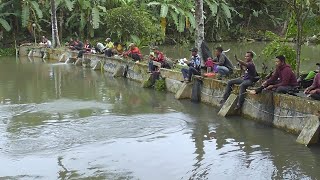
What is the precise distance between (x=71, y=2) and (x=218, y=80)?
24221 millimetres

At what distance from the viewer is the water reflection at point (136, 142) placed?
823 centimetres

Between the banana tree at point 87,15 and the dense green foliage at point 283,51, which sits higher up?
the banana tree at point 87,15

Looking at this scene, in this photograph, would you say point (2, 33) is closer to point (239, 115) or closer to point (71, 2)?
point (71, 2)

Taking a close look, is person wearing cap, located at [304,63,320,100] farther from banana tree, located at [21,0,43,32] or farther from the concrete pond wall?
banana tree, located at [21,0,43,32]

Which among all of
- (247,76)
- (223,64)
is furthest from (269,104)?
(223,64)

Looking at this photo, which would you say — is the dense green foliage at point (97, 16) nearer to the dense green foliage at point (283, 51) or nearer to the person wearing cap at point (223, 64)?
the person wearing cap at point (223, 64)

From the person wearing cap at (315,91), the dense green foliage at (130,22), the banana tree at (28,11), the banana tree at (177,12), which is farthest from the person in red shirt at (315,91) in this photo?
the banana tree at (28,11)

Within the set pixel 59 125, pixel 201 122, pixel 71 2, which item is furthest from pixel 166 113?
pixel 71 2

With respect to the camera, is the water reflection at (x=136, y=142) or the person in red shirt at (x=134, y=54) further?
the person in red shirt at (x=134, y=54)

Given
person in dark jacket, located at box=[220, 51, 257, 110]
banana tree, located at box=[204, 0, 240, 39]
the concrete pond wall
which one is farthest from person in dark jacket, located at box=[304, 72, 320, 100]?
banana tree, located at box=[204, 0, 240, 39]

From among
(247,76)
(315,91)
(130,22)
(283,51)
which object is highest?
(130,22)

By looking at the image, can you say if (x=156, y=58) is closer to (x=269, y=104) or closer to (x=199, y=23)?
(x=199, y=23)

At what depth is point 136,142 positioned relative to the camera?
10.0 m

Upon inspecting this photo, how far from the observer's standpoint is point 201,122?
1196 centimetres
